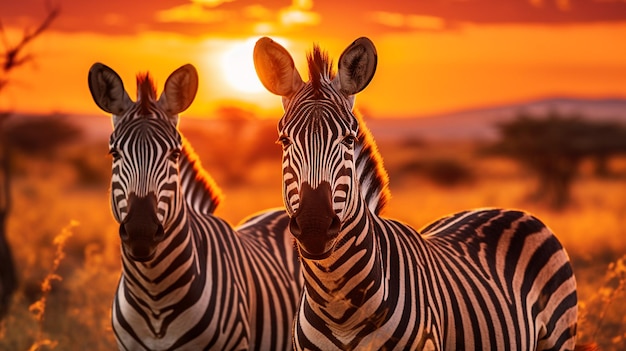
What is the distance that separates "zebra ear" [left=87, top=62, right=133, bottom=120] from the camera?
5828 millimetres

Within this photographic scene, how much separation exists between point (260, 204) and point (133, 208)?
1634 cm

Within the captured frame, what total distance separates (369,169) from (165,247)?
1.45 meters

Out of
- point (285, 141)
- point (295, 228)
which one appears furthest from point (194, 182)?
point (295, 228)

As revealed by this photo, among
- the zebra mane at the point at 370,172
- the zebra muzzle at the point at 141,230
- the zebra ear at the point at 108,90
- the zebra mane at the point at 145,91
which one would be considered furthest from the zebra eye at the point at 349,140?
the zebra ear at the point at 108,90

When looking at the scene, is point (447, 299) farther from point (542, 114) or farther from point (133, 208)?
point (542, 114)

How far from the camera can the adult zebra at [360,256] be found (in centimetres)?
421

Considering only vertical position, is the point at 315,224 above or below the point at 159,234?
above

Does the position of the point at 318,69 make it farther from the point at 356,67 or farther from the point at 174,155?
the point at 174,155

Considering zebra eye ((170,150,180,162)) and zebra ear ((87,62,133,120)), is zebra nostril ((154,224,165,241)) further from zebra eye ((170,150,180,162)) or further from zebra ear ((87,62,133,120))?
zebra ear ((87,62,133,120))

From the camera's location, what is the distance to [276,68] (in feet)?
15.3

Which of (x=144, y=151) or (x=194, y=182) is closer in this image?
(x=144, y=151)

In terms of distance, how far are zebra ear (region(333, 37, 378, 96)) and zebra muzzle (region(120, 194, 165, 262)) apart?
1.41 metres

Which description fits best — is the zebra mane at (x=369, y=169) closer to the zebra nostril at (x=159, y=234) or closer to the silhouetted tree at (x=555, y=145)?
the zebra nostril at (x=159, y=234)

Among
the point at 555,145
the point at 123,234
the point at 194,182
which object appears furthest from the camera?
the point at 555,145
